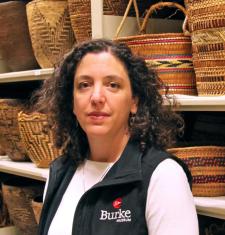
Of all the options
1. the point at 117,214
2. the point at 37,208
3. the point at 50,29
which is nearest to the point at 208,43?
the point at 117,214

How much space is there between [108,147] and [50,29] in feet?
2.52

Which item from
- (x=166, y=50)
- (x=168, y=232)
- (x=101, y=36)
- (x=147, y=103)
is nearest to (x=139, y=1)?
(x=101, y=36)

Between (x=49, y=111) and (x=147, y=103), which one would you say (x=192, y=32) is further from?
(x=49, y=111)

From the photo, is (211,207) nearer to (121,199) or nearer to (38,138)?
(121,199)

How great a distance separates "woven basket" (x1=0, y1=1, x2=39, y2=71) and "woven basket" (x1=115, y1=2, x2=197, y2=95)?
868 millimetres

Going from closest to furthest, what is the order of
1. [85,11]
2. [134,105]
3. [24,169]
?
[134,105]
[85,11]
[24,169]

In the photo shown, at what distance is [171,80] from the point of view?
142cm

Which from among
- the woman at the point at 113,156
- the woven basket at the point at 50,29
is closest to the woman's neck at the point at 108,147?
the woman at the point at 113,156

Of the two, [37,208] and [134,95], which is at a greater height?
[134,95]

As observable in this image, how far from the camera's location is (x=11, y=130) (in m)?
2.19

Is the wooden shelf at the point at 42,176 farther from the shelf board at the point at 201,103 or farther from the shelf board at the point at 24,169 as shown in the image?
the shelf board at the point at 201,103

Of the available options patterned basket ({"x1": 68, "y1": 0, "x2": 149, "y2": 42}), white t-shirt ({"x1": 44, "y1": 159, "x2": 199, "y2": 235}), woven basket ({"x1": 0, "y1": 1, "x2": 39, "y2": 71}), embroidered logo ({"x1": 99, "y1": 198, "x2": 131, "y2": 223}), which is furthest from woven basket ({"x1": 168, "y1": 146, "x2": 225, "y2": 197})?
woven basket ({"x1": 0, "y1": 1, "x2": 39, "y2": 71})

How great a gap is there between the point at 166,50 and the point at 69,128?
366 mm

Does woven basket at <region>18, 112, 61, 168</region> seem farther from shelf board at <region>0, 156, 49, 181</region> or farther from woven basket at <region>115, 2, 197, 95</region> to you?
woven basket at <region>115, 2, 197, 95</region>
